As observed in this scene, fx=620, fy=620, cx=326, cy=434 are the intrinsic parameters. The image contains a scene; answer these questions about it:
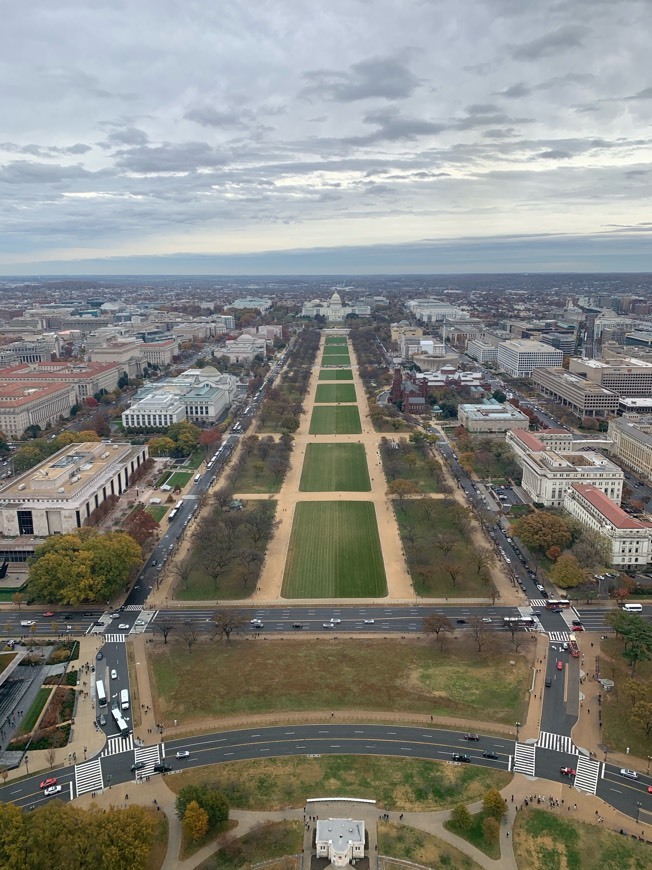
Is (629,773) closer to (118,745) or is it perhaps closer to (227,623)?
(227,623)

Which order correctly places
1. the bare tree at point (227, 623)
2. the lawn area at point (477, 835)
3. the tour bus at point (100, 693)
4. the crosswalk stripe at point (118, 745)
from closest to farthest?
the lawn area at point (477, 835) → the crosswalk stripe at point (118, 745) → the tour bus at point (100, 693) → the bare tree at point (227, 623)

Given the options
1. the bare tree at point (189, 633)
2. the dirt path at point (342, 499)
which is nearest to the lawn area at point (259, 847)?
the bare tree at point (189, 633)

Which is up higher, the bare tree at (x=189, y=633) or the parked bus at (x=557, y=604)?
the bare tree at (x=189, y=633)

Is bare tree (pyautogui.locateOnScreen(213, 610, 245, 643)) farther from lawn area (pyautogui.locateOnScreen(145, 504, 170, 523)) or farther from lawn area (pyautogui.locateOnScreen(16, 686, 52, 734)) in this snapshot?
lawn area (pyautogui.locateOnScreen(145, 504, 170, 523))

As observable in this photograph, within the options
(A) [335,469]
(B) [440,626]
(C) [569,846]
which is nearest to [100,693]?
(B) [440,626]

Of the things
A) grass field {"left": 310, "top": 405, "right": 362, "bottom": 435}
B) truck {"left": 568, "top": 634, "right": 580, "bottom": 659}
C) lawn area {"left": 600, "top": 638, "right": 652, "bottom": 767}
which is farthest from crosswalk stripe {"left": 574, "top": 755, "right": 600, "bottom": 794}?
→ grass field {"left": 310, "top": 405, "right": 362, "bottom": 435}

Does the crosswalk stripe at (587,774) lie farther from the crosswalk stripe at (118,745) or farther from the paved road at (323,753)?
the crosswalk stripe at (118,745)

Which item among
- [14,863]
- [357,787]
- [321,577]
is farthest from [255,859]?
[321,577]
